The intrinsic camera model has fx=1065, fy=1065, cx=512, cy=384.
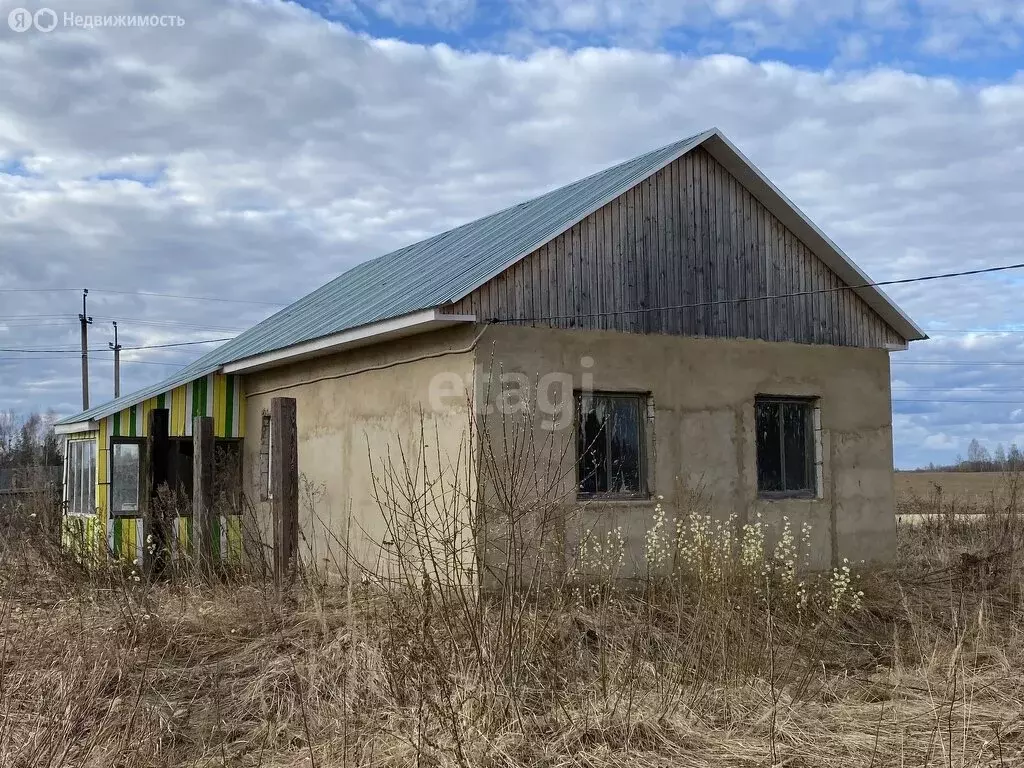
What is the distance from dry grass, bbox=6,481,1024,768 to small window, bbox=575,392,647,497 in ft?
6.70

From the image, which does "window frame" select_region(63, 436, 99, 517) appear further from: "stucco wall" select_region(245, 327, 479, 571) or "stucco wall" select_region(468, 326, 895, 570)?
"stucco wall" select_region(468, 326, 895, 570)

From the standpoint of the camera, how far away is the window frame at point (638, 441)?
1118 centimetres

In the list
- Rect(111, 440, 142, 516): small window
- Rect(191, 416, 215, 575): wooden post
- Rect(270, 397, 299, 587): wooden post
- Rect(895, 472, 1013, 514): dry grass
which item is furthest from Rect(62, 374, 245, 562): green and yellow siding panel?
Rect(895, 472, 1013, 514): dry grass

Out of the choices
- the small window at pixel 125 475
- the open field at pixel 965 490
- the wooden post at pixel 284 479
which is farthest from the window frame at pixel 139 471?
the open field at pixel 965 490

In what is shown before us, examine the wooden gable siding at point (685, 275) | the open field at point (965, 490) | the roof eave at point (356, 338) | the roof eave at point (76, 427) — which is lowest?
the open field at point (965, 490)

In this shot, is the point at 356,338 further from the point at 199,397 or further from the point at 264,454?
the point at 199,397

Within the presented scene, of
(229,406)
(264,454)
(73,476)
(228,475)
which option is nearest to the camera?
(228,475)

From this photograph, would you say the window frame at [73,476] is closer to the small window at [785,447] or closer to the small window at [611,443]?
the small window at [611,443]

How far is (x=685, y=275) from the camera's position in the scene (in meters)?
12.1

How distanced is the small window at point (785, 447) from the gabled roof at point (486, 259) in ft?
5.76

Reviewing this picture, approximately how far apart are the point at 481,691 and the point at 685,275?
23.4ft

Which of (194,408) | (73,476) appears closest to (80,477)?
(73,476)

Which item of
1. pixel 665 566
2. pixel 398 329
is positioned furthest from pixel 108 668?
pixel 665 566

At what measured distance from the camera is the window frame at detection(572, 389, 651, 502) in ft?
36.7
